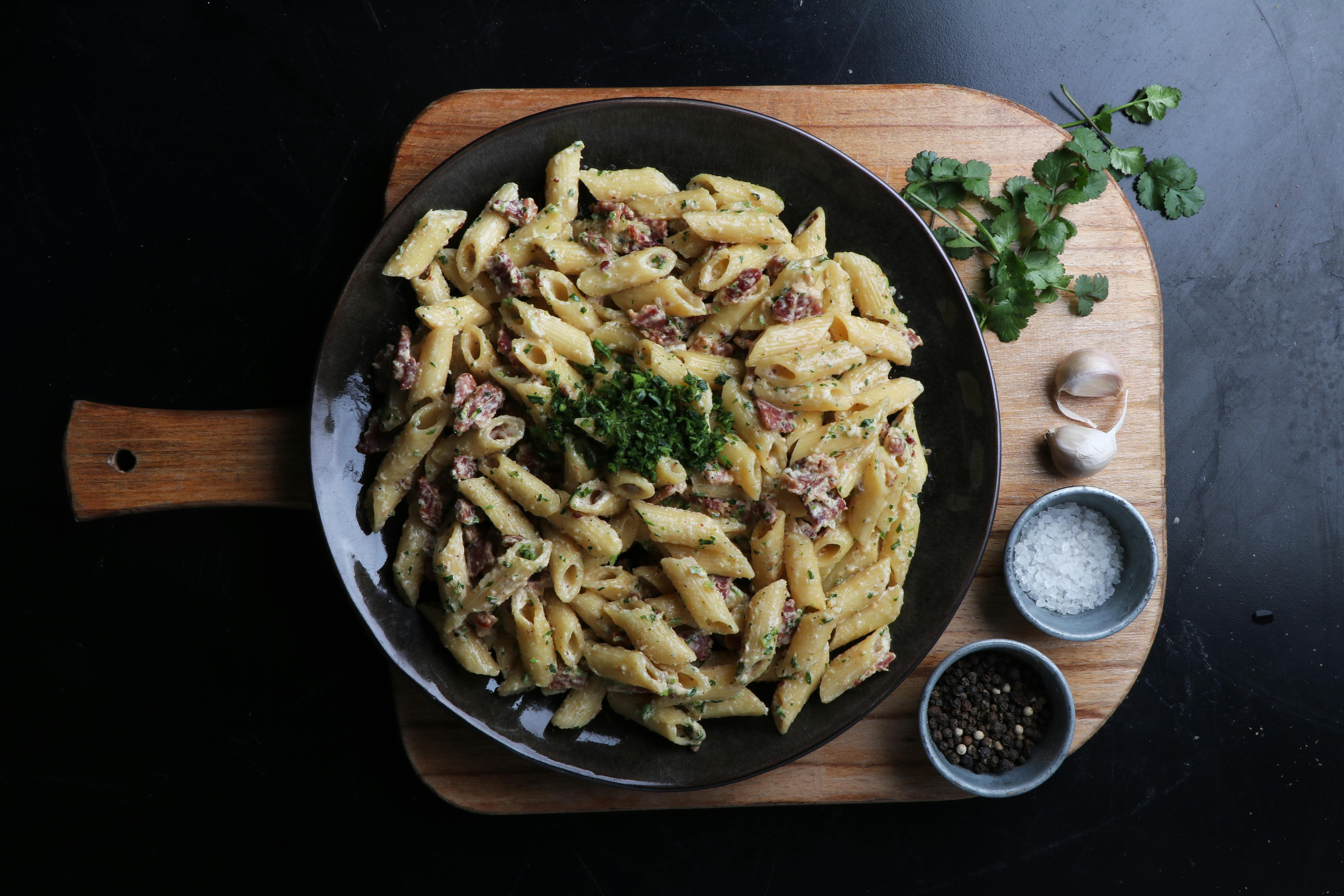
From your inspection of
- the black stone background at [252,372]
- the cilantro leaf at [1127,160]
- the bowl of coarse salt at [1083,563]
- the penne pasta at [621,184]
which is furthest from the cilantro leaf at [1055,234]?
the penne pasta at [621,184]

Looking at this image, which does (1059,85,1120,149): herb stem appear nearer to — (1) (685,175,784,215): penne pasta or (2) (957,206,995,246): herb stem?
(2) (957,206,995,246): herb stem

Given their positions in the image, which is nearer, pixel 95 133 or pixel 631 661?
pixel 631 661

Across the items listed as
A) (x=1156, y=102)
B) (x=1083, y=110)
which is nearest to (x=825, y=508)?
(x=1083, y=110)

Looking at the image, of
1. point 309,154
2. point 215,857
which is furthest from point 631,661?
point 309,154

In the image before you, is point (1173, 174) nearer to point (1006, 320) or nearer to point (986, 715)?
point (1006, 320)

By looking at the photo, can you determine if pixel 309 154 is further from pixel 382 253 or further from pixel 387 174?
pixel 382 253

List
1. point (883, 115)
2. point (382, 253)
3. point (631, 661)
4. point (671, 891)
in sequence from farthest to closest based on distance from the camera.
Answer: point (671, 891)
point (883, 115)
point (382, 253)
point (631, 661)

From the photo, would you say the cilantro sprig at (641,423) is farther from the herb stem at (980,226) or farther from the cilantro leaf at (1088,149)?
the cilantro leaf at (1088,149)

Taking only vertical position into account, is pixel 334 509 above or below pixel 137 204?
below
